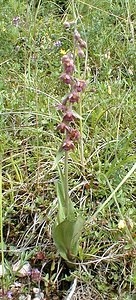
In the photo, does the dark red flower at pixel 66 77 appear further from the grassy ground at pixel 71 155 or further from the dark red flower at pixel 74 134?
the grassy ground at pixel 71 155

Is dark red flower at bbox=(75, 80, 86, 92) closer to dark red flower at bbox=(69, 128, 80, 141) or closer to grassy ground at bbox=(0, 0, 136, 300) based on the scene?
dark red flower at bbox=(69, 128, 80, 141)

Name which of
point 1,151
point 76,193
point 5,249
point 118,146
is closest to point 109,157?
point 118,146

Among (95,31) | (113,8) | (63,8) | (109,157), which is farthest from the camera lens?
(63,8)

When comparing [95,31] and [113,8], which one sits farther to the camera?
[113,8]

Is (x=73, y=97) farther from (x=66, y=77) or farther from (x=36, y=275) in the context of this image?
(x=36, y=275)

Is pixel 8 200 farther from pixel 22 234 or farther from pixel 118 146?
pixel 118 146

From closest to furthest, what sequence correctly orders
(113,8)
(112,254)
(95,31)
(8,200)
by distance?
(112,254), (8,200), (95,31), (113,8)

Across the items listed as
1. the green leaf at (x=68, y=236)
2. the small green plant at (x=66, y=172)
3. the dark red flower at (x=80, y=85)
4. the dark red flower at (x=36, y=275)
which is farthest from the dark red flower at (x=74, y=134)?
the dark red flower at (x=36, y=275)

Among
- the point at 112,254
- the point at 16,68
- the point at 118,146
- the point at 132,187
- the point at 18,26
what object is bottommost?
the point at 112,254
